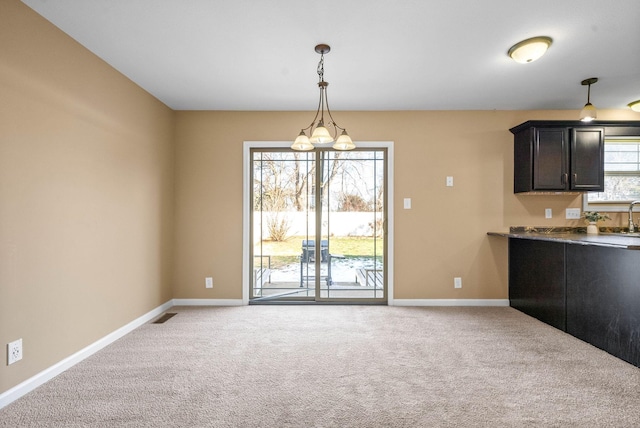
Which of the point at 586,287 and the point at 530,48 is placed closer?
the point at 530,48

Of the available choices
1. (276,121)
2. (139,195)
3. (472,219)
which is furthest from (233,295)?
(472,219)

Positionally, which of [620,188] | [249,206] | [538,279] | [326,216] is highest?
[620,188]

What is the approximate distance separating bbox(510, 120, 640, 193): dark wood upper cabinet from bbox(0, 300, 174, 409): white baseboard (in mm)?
4464

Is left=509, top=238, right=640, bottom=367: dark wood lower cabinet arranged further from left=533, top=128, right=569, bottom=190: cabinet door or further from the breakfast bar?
left=533, top=128, right=569, bottom=190: cabinet door

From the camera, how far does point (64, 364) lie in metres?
2.32

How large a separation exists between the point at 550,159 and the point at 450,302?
6.56ft

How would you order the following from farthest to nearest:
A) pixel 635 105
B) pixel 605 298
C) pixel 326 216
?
pixel 326 216, pixel 635 105, pixel 605 298

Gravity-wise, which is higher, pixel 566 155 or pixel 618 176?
pixel 566 155

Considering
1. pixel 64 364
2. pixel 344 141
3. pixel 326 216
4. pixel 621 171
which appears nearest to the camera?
pixel 64 364

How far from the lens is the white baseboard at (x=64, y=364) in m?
1.95

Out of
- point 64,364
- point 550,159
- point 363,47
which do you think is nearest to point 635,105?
point 550,159

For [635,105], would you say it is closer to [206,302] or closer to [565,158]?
[565,158]

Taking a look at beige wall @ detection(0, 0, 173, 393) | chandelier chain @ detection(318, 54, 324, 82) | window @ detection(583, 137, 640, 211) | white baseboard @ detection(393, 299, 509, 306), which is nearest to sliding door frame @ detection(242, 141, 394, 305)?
white baseboard @ detection(393, 299, 509, 306)

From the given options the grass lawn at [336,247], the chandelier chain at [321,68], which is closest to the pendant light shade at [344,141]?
the chandelier chain at [321,68]
